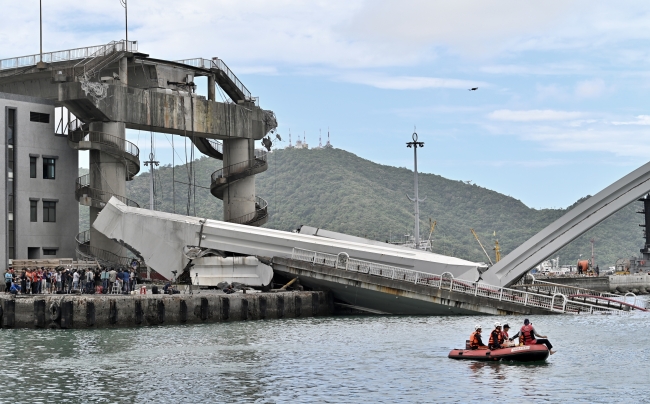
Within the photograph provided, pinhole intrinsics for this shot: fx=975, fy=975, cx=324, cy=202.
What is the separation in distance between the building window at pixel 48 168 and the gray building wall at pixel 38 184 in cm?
30

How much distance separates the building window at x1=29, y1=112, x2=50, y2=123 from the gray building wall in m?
0.25

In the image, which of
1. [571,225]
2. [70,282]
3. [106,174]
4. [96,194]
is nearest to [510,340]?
[571,225]

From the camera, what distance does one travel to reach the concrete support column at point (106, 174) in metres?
69.6

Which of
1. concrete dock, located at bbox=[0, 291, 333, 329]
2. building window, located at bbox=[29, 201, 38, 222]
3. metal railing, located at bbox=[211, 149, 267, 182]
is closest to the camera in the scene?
concrete dock, located at bbox=[0, 291, 333, 329]

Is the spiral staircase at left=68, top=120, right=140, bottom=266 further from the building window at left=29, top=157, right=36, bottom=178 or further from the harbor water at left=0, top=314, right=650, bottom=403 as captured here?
the harbor water at left=0, top=314, right=650, bottom=403

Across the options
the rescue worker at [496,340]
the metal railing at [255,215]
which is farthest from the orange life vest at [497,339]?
the metal railing at [255,215]

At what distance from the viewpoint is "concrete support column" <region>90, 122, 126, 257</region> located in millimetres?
69562

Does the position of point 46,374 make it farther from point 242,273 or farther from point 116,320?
point 242,273

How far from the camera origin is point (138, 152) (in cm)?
7219

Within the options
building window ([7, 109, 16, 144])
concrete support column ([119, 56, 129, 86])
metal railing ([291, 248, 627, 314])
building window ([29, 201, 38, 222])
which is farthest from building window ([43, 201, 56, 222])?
metal railing ([291, 248, 627, 314])

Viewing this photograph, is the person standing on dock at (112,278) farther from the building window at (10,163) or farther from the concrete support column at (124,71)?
the concrete support column at (124,71)

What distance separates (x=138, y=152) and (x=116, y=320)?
915 inches

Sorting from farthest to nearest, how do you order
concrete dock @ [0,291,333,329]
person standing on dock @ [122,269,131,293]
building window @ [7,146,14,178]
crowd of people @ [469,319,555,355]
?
building window @ [7,146,14,178] < person standing on dock @ [122,269,131,293] < concrete dock @ [0,291,333,329] < crowd of people @ [469,319,555,355]

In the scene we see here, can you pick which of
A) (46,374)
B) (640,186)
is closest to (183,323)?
(46,374)
